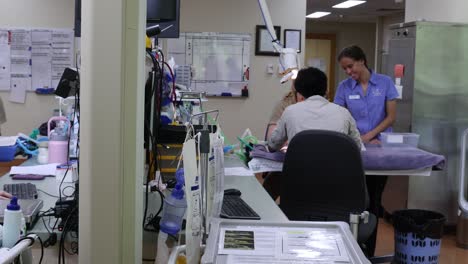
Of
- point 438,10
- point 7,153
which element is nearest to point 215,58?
point 438,10

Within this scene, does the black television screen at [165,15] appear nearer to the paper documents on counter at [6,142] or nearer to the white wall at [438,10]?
the paper documents on counter at [6,142]

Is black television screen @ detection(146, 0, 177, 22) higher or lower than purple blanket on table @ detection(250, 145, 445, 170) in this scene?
higher

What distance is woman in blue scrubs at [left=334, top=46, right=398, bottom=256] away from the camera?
3.90 metres

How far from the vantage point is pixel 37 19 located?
5770mm

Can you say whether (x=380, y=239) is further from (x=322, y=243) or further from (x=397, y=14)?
(x=397, y=14)

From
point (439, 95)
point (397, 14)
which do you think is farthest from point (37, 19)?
point (397, 14)

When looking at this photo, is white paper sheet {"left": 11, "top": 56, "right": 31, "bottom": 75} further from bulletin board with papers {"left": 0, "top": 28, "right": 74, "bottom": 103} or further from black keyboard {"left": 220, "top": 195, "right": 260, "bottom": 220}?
black keyboard {"left": 220, "top": 195, "right": 260, "bottom": 220}

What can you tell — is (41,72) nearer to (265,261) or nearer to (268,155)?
(268,155)

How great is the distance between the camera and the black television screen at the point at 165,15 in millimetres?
2869

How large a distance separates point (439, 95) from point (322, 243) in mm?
3596

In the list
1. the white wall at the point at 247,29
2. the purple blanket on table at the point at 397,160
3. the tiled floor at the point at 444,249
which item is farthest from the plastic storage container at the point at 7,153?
the white wall at the point at 247,29

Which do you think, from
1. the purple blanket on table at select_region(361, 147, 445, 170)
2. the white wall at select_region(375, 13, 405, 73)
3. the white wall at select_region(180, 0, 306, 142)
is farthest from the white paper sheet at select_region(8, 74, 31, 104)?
the white wall at select_region(375, 13, 405, 73)

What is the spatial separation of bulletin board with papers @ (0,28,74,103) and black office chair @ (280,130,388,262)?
3804 mm

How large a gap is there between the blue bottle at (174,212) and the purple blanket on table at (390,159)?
1658 millimetres
